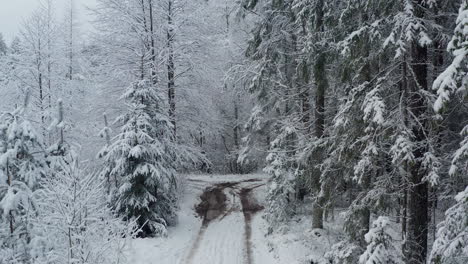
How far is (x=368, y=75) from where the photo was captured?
10453 mm

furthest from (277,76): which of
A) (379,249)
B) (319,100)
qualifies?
(379,249)

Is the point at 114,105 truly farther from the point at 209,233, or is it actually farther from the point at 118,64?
the point at 209,233

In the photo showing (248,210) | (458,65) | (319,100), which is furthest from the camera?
(248,210)

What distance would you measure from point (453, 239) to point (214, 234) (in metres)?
10.6

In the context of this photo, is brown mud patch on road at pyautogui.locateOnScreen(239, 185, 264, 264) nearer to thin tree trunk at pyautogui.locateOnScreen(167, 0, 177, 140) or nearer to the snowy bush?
the snowy bush

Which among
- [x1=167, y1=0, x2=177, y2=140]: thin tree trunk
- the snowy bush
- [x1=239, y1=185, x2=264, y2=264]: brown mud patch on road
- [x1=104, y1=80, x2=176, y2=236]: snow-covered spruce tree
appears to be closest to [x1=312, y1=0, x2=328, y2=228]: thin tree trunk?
Answer: the snowy bush

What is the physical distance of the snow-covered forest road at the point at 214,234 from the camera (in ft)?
42.1

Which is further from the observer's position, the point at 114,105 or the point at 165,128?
the point at 114,105

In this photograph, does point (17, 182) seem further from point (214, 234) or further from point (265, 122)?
point (265, 122)

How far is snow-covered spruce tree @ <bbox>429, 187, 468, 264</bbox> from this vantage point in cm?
608

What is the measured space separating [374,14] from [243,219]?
1177 centimetres

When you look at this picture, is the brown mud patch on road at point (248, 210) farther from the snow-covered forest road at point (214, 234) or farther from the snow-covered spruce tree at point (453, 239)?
the snow-covered spruce tree at point (453, 239)

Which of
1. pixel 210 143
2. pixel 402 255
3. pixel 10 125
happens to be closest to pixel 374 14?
pixel 402 255

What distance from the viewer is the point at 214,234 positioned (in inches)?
610
